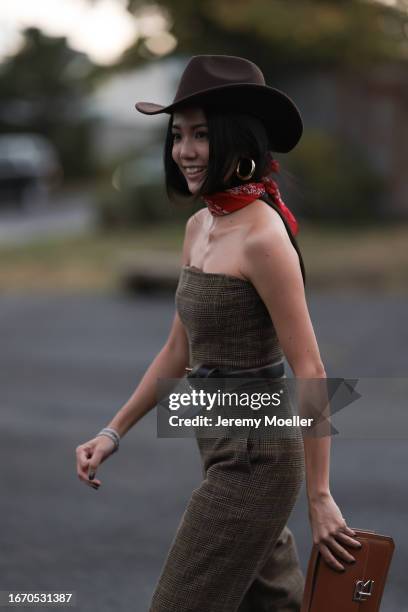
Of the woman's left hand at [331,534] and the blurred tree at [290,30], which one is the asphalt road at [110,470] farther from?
the blurred tree at [290,30]

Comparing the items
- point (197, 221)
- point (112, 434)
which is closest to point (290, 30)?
point (197, 221)

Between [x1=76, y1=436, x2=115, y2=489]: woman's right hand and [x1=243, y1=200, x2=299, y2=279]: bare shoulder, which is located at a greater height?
[x1=243, y1=200, x2=299, y2=279]: bare shoulder

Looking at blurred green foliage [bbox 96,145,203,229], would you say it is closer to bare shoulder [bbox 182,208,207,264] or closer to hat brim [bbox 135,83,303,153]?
bare shoulder [bbox 182,208,207,264]

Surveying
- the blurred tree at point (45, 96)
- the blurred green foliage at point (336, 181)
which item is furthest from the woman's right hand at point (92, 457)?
the blurred tree at point (45, 96)

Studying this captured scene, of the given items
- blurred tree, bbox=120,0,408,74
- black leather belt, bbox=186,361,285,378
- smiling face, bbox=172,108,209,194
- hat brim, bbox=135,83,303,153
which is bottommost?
black leather belt, bbox=186,361,285,378

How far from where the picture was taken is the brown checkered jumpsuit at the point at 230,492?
2.78m

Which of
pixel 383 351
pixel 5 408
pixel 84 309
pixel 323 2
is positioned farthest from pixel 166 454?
pixel 323 2

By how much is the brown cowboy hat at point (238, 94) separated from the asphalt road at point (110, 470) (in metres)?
2.10

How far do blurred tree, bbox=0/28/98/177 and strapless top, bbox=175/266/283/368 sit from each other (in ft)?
120

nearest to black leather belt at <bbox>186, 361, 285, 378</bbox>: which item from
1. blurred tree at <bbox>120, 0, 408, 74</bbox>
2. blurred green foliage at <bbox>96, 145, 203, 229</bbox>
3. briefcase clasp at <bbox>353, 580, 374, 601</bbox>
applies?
briefcase clasp at <bbox>353, 580, 374, 601</bbox>

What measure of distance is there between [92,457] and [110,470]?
132 inches

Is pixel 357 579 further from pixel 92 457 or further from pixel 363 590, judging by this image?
pixel 92 457

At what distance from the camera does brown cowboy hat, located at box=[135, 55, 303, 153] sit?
2.76 meters

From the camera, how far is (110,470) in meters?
6.33
